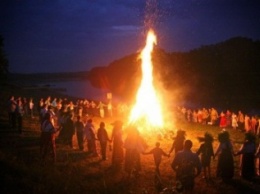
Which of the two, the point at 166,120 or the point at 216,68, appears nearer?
the point at 166,120

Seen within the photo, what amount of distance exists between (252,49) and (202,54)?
587 inches

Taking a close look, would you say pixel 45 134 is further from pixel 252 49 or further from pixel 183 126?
pixel 252 49

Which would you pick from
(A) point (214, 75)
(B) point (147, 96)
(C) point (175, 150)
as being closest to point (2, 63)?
(B) point (147, 96)

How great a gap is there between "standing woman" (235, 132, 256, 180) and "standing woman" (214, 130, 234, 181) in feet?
1.67

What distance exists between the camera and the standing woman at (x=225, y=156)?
14.7 m

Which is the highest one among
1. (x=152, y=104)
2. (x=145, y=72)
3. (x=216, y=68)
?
(x=216, y=68)

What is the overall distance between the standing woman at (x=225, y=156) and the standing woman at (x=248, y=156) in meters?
0.51

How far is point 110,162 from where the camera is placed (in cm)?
1814

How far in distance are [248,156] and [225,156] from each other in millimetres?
1052

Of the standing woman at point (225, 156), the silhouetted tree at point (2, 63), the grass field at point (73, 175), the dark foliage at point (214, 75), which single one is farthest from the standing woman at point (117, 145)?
the dark foliage at point (214, 75)

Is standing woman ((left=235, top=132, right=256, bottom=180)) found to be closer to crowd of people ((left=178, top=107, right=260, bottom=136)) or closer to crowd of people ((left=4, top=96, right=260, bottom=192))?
crowd of people ((left=4, top=96, right=260, bottom=192))

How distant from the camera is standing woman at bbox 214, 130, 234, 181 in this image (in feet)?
48.2

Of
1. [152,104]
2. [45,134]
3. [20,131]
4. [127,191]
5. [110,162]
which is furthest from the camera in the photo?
[152,104]

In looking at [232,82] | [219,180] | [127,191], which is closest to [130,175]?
[127,191]
